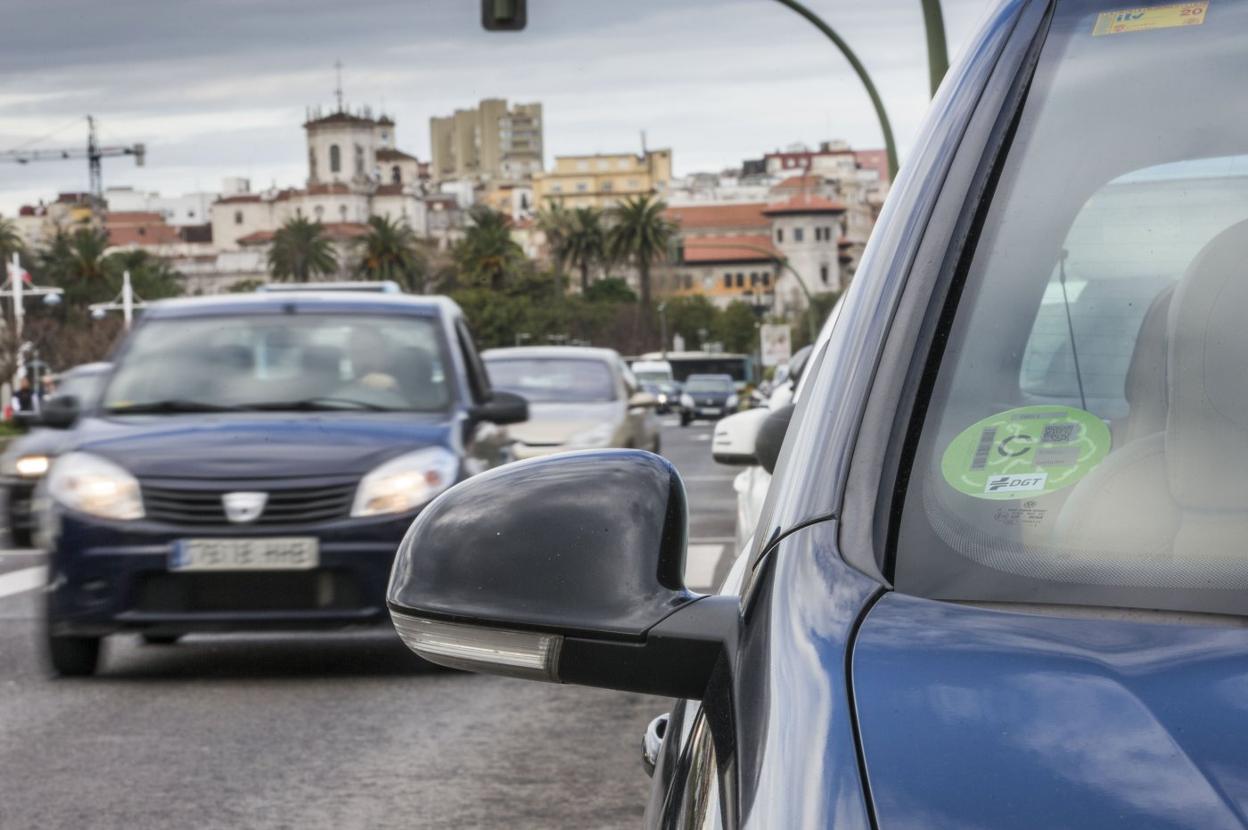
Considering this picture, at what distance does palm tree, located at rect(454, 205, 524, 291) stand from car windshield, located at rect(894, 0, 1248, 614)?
113m

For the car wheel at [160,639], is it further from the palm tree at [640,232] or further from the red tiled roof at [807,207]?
the red tiled roof at [807,207]

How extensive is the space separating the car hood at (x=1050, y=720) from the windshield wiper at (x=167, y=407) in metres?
7.63

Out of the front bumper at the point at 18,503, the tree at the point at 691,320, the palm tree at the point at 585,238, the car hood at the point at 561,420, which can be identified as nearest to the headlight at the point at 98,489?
the front bumper at the point at 18,503

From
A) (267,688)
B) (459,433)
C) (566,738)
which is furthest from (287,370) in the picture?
(566,738)

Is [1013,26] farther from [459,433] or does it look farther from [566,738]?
[459,433]

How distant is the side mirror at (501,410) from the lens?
9375mm

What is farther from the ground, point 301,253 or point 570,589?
point 570,589

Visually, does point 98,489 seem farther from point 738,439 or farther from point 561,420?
point 561,420

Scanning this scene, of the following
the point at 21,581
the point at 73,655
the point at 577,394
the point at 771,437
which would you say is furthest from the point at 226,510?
the point at 577,394

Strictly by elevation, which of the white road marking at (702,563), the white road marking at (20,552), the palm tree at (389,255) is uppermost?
the white road marking at (702,563)

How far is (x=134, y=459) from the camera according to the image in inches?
325

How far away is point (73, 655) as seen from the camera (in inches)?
327

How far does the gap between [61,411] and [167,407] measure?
0.45m

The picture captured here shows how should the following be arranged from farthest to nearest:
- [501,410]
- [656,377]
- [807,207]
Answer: [807,207], [656,377], [501,410]
